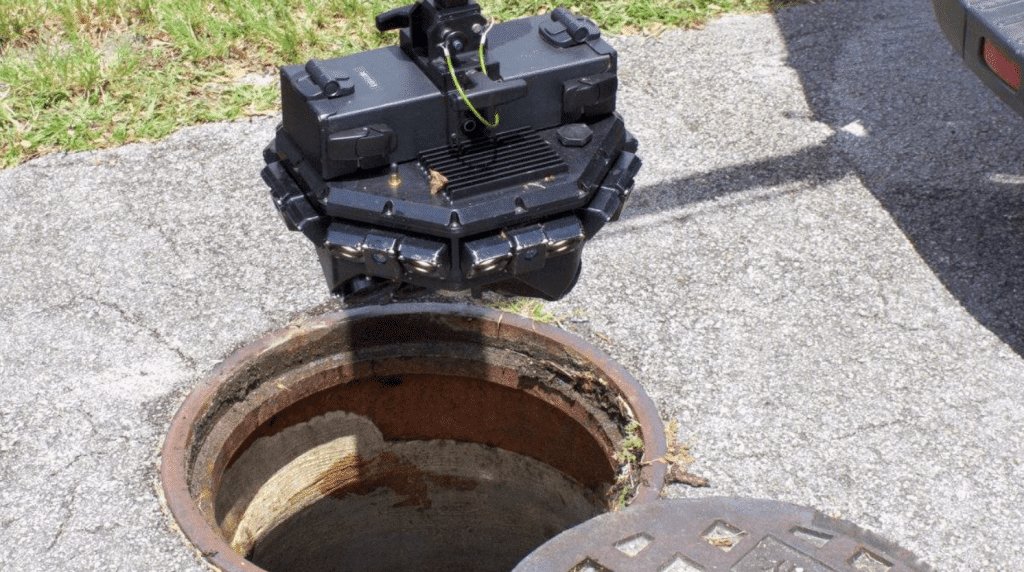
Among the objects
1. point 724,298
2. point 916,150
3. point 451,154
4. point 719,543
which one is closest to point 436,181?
point 451,154

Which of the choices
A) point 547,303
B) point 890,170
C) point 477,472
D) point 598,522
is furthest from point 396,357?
point 890,170

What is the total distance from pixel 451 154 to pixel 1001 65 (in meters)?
2.13

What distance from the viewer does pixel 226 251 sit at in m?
3.62

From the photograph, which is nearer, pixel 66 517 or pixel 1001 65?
pixel 66 517

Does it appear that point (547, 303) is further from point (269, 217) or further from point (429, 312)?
point (269, 217)

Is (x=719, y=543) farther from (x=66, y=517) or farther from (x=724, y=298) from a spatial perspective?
(x=66, y=517)

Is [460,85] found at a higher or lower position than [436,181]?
higher

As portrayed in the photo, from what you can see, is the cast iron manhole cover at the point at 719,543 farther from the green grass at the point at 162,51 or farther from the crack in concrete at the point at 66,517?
the green grass at the point at 162,51

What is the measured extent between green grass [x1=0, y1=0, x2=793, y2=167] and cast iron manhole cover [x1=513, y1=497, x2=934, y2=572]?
2443mm

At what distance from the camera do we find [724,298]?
136 inches

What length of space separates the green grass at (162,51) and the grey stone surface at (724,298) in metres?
0.16

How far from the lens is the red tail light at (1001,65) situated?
3355 millimetres

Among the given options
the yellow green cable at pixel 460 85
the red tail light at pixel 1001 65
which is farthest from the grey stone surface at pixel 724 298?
the yellow green cable at pixel 460 85

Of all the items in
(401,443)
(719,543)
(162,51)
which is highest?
(162,51)
